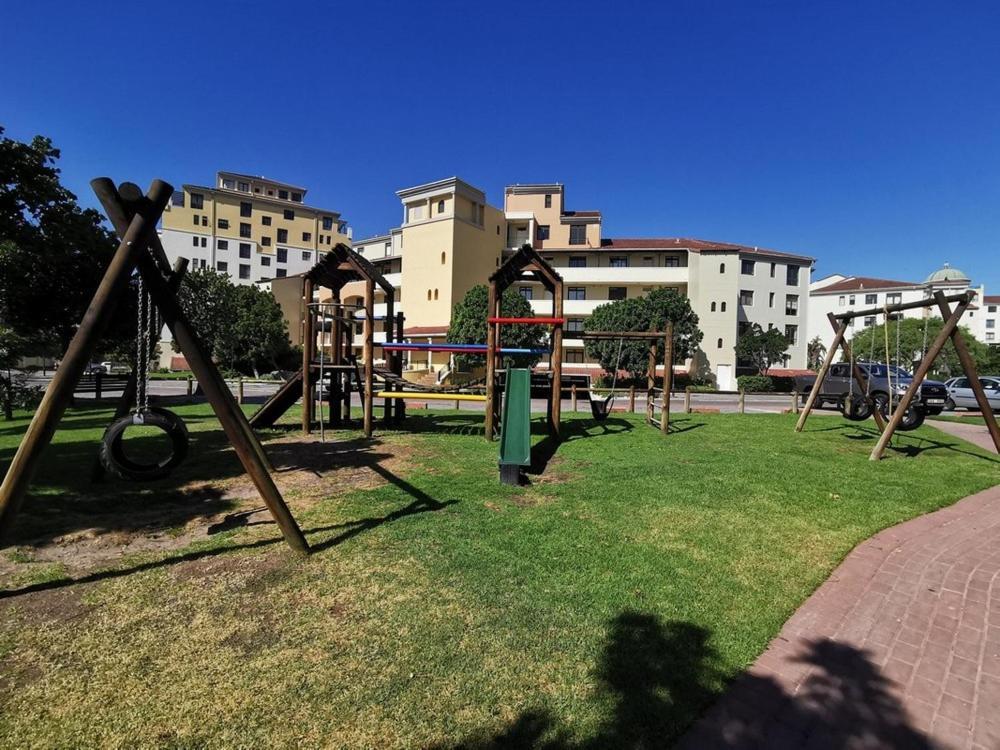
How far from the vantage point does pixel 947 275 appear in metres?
79.9

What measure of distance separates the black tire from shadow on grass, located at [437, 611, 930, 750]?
4.12 m

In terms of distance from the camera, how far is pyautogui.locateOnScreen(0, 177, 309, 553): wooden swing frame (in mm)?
3793

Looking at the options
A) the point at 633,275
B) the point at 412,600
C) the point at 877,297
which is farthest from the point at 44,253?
the point at 877,297

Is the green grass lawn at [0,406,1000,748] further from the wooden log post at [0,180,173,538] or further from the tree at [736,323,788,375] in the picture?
the tree at [736,323,788,375]

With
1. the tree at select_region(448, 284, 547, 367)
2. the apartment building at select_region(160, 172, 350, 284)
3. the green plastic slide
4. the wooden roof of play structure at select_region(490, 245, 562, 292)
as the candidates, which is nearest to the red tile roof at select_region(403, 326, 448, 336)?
the tree at select_region(448, 284, 547, 367)

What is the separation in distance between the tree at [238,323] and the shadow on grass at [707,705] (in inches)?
1776

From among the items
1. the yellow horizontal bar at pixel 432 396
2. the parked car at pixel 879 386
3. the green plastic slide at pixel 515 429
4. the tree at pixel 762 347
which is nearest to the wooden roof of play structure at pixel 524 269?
the yellow horizontal bar at pixel 432 396

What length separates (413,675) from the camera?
115 inches

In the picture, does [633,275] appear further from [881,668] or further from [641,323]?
[881,668]

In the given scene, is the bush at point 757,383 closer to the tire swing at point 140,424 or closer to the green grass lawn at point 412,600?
the green grass lawn at point 412,600

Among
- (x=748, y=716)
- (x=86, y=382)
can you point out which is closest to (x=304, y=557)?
(x=748, y=716)

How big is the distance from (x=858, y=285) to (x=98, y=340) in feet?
300

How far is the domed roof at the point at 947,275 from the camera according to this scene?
7900cm

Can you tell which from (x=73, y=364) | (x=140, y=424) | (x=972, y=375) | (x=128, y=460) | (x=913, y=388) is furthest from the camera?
(x=972, y=375)
